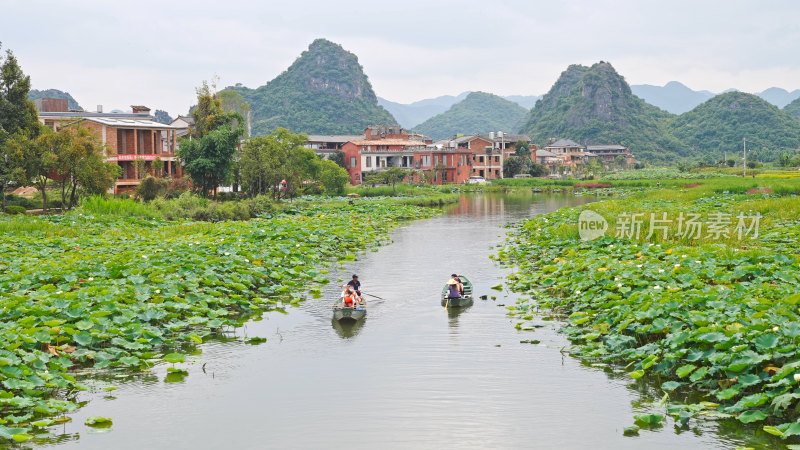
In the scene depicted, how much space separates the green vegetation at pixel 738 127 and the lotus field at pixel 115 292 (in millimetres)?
112145

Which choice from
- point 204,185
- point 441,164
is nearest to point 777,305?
point 204,185

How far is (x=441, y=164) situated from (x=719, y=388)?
69981 mm

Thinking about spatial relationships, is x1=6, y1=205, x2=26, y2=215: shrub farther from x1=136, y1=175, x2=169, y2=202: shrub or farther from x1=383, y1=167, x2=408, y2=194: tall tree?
x1=383, y1=167, x2=408, y2=194: tall tree

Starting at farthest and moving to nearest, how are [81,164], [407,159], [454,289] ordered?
[407,159], [81,164], [454,289]

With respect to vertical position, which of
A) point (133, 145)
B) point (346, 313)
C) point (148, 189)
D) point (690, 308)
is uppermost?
point (133, 145)

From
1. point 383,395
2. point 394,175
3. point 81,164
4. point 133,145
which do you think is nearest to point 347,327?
point 383,395

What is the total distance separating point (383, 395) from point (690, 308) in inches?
212

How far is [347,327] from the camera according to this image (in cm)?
1536

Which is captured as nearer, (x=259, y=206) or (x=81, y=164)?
(x=81, y=164)

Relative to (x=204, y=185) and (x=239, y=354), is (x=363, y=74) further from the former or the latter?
(x=239, y=354)

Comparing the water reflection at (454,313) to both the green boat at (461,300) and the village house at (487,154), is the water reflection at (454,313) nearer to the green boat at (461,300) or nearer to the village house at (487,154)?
the green boat at (461,300)

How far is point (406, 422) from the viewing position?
9914 mm

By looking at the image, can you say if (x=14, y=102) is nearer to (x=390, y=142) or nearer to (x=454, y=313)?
(x=454, y=313)

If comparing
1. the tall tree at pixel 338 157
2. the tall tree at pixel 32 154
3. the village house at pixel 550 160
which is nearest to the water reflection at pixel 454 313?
the tall tree at pixel 32 154
